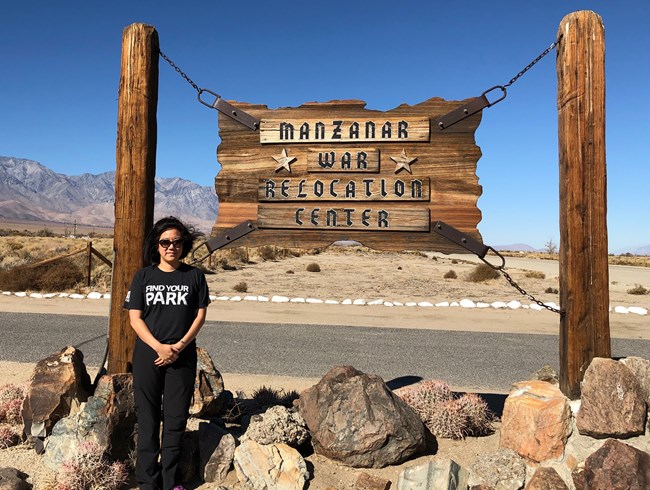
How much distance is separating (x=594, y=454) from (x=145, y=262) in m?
3.71

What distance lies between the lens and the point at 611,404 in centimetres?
367

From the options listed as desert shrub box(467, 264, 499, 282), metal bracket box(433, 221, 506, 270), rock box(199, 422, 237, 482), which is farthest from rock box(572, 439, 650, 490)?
desert shrub box(467, 264, 499, 282)

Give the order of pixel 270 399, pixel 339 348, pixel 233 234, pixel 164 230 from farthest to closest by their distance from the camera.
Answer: pixel 339 348 < pixel 270 399 < pixel 233 234 < pixel 164 230

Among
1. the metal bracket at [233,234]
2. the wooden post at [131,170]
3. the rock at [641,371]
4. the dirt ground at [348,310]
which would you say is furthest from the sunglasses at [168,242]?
the rock at [641,371]

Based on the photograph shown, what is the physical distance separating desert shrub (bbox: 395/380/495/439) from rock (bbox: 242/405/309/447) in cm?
114

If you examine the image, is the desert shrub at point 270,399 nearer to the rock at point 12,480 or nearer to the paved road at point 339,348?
the paved road at point 339,348

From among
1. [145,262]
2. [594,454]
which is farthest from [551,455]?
[145,262]

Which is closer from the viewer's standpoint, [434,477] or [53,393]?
[434,477]

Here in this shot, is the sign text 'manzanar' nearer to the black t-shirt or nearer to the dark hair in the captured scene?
the dark hair

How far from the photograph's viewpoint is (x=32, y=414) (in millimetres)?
4188

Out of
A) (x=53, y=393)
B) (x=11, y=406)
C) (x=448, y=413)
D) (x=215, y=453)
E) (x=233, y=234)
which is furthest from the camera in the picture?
(x=233, y=234)

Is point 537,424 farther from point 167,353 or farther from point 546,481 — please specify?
point 167,353

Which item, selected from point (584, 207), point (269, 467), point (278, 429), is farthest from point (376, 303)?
point (269, 467)

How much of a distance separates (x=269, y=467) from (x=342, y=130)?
290 cm
